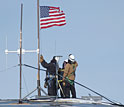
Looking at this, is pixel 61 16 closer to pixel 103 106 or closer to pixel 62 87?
pixel 62 87

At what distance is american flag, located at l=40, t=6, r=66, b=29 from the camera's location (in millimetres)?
23547

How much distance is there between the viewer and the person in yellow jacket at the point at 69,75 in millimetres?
19781

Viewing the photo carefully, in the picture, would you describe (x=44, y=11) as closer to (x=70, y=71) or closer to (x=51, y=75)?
(x=51, y=75)

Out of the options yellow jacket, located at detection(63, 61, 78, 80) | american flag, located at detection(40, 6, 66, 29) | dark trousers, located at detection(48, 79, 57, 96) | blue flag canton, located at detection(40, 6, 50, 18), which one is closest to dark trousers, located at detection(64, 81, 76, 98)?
yellow jacket, located at detection(63, 61, 78, 80)

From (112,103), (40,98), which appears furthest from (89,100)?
(40,98)

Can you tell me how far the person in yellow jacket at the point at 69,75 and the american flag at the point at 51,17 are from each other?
4.08 metres

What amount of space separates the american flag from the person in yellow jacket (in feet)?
13.4

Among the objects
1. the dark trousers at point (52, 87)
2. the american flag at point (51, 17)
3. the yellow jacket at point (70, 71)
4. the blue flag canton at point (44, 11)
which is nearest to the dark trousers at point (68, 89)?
the yellow jacket at point (70, 71)

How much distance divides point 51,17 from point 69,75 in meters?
4.99

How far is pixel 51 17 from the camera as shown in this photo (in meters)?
23.8

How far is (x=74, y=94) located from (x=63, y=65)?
1681mm

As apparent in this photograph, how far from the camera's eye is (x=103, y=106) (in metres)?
13.5

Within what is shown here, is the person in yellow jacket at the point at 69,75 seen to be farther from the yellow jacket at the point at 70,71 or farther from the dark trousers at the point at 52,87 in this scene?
the dark trousers at the point at 52,87

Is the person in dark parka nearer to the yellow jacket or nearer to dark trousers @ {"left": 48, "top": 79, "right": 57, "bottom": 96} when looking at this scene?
dark trousers @ {"left": 48, "top": 79, "right": 57, "bottom": 96}
